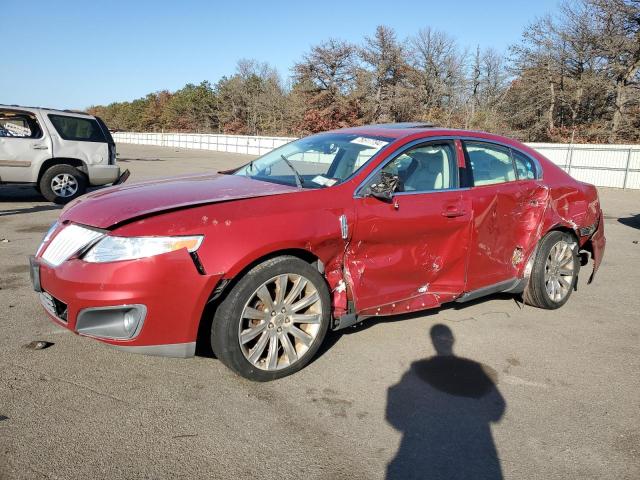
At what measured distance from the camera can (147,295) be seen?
9.40 feet

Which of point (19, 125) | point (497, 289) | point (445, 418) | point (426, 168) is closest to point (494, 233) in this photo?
point (497, 289)

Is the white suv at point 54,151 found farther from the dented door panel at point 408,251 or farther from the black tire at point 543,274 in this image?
the black tire at point 543,274

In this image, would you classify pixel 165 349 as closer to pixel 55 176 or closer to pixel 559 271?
pixel 559 271

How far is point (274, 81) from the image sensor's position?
57.2 m

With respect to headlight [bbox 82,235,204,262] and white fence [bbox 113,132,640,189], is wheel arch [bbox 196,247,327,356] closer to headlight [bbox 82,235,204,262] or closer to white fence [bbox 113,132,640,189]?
headlight [bbox 82,235,204,262]

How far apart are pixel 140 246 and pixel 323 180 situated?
140cm

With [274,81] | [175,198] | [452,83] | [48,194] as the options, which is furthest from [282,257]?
[274,81]

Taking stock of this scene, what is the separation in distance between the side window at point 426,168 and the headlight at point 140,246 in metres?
1.57

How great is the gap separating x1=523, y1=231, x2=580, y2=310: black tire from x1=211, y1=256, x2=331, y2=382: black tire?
2423mm

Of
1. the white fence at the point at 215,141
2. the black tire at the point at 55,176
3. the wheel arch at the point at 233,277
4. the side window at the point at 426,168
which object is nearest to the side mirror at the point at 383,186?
the side window at the point at 426,168

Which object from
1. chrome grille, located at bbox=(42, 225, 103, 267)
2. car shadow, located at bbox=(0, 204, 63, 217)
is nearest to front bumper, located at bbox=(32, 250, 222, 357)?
chrome grille, located at bbox=(42, 225, 103, 267)

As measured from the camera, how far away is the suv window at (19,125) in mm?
9984

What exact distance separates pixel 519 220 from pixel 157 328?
10.4 feet

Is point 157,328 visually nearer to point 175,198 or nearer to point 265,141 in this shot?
point 175,198
